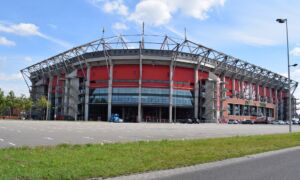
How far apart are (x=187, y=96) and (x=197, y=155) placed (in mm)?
87707

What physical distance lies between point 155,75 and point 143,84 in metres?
4.24

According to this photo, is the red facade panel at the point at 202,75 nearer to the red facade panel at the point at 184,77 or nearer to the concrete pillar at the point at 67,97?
the red facade panel at the point at 184,77

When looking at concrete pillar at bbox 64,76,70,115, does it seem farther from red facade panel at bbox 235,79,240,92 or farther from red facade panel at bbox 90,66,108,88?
A: red facade panel at bbox 235,79,240,92

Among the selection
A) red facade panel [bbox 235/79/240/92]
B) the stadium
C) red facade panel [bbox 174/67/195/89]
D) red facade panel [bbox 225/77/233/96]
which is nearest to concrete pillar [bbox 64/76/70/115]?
the stadium

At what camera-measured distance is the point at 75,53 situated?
339ft

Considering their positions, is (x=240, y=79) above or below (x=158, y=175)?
above

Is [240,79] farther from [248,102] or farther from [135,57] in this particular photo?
[135,57]

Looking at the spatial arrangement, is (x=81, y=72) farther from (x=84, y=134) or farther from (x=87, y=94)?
(x=84, y=134)

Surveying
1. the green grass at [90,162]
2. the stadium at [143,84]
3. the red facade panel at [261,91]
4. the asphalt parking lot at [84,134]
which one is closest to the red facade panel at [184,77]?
the stadium at [143,84]

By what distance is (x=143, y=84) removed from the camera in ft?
314

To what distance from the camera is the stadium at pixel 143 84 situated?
315ft

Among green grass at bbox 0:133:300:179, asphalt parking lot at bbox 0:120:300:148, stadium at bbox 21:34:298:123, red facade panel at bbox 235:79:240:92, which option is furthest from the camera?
red facade panel at bbox 235:79:240:92

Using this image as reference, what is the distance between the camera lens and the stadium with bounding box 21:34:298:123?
96000 millimetres

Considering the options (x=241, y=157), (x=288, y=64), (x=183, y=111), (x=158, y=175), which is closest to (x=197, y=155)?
(x=241, y=157)
